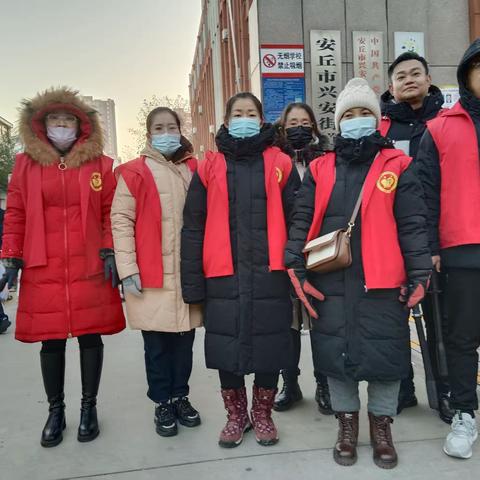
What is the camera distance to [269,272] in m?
2.63

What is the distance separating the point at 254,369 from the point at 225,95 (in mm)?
19803

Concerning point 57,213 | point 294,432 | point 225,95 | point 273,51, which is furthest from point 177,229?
point 225,95

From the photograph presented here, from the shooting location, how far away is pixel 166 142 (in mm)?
2938

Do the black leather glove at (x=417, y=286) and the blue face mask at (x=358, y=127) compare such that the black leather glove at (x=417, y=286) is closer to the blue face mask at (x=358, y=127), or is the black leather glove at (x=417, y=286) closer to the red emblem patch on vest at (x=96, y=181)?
the blue face mask at (x=358, y=127)

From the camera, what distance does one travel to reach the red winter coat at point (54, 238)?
2.78m

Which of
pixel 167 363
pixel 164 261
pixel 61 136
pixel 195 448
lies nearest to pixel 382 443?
pixel 195 448

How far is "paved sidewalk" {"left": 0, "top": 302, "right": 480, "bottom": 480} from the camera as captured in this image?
95.6 inches

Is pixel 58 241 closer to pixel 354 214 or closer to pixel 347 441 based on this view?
pixel 354 214

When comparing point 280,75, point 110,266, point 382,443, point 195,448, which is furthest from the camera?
point 280,75

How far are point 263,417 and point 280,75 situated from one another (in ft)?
24.6

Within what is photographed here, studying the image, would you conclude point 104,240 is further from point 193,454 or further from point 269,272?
point 193,454

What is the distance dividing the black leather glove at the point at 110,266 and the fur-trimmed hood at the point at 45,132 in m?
0.54

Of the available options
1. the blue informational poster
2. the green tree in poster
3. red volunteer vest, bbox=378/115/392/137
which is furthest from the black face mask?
the green tree in poster

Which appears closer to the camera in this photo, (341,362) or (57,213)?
(341,362)
